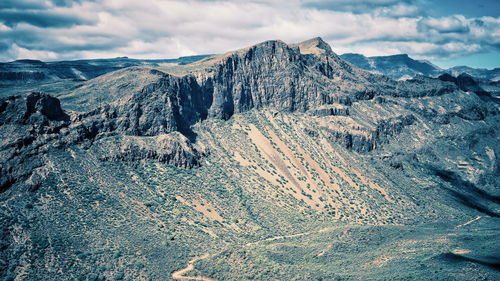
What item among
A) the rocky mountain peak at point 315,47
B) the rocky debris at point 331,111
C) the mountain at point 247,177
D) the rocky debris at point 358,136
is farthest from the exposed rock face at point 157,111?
the rocky mountain peak at point 315,47

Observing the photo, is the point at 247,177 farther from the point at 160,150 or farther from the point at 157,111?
the point at 157,111

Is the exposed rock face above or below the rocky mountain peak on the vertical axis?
below

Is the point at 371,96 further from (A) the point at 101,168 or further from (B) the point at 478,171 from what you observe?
(A) the point at 101,168

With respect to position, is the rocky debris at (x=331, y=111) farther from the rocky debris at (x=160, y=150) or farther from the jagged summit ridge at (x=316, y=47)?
the rocky debris at (x=160, y=150)

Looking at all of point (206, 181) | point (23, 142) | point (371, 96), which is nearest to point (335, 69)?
point (371, 96)

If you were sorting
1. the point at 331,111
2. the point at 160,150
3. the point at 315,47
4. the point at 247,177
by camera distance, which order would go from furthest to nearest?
the point at 315,47 → the point at 331,111 → the point at 247,177 → the point at 160,150

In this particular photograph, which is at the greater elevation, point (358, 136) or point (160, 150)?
point (160, 150)

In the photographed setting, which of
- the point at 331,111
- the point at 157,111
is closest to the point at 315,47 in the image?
the point at 331,111

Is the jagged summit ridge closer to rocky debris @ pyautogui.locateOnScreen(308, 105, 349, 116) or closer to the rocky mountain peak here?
the rocky mountain peak

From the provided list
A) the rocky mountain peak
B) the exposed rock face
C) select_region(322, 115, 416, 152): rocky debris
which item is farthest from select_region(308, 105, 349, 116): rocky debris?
the exposed rock face
